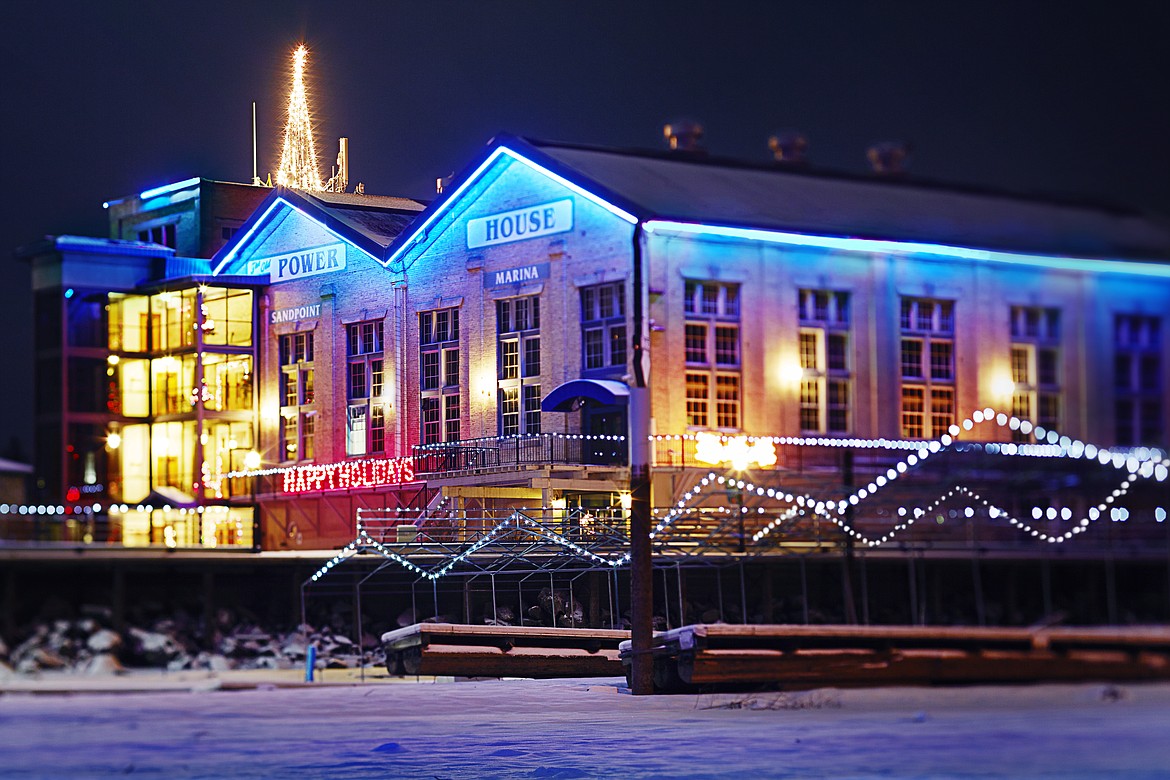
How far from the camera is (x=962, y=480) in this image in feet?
28.2

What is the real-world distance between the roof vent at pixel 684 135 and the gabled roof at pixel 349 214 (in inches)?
323

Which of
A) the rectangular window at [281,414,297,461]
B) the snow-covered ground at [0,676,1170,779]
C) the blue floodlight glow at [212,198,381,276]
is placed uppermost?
the blue floodlight glow at [212,198,381,276]

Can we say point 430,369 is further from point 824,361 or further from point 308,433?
point 824,361

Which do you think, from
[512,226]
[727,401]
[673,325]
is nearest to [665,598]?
[727,401]

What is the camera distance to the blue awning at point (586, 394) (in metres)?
29.8

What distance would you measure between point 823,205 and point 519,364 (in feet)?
64.0

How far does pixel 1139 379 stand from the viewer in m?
6.64

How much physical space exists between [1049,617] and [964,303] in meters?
2.40

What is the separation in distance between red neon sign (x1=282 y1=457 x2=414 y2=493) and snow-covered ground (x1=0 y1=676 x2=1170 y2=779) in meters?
9.08

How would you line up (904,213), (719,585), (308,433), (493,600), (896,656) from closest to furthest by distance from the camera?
(904,213) → (896,656) → (719,585) → (493,600) → (308,433)

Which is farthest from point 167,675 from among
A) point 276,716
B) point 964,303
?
point 964,303

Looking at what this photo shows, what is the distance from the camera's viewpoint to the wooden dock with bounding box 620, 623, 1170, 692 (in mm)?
6859

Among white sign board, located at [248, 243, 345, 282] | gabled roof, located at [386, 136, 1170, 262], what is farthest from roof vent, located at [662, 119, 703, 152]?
white sign board, located at [248, 243, 345, 282]

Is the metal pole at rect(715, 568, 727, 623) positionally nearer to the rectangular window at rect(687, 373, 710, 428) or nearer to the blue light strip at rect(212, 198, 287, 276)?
the rectangular window at rect(687, 373, 710, 428)
